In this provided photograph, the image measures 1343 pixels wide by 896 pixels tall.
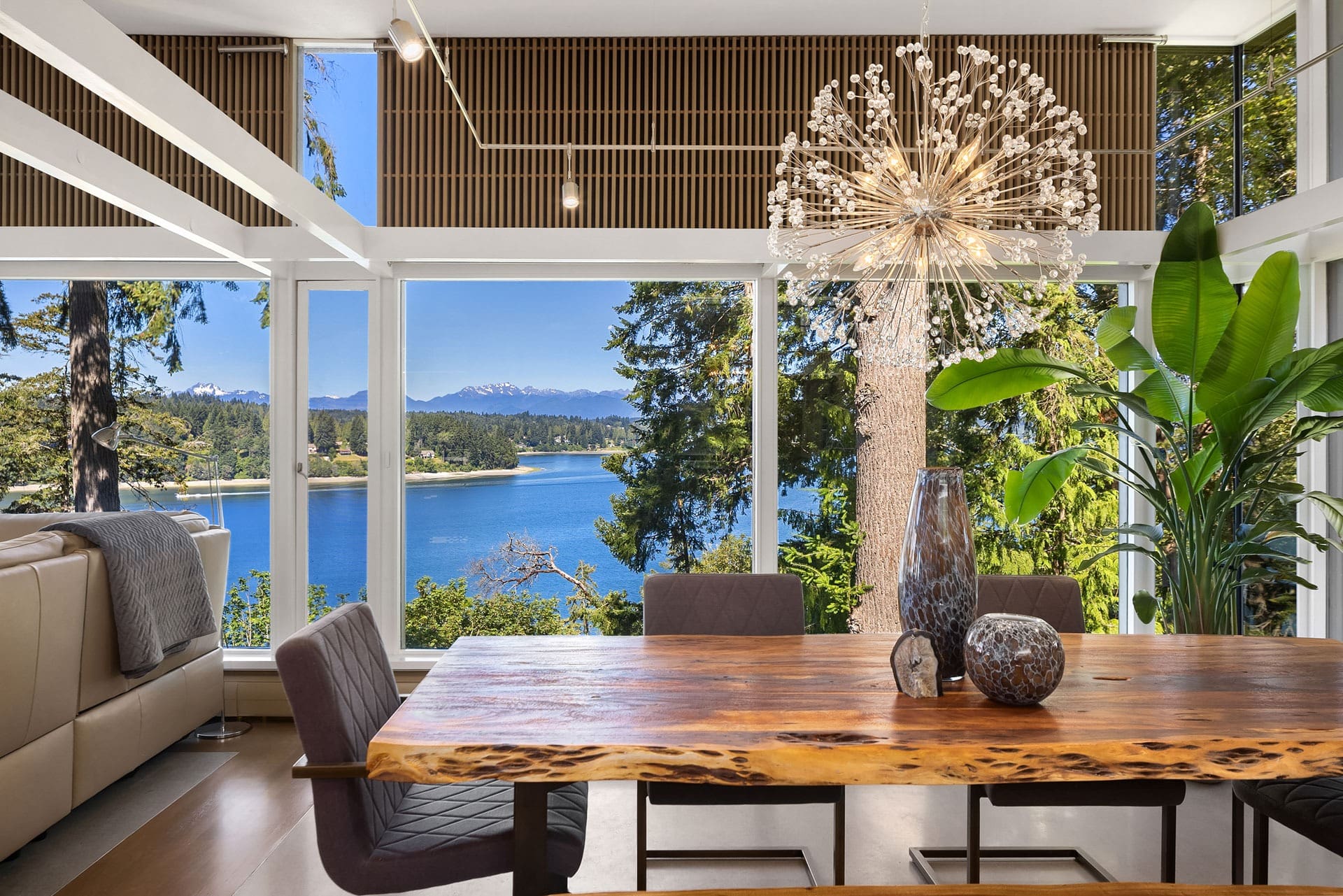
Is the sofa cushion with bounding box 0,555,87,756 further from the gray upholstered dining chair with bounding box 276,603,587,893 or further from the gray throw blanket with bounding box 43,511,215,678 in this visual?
the gray upholstered dining chair with bounding box 276,603,587,893

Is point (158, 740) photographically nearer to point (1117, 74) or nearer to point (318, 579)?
point (318, 579)

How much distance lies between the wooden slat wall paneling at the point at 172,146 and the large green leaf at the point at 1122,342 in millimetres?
3970

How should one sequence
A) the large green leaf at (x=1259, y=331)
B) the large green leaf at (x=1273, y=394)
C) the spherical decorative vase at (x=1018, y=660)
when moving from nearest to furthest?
the spherical decorative vase at (x=1018, y=660) → the large green leaf at (x=1273, y=394) → the large green leaf at (x=1259, y=331)

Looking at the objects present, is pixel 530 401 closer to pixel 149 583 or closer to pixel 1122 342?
pixel 149 583

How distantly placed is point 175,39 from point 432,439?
238 centimetres

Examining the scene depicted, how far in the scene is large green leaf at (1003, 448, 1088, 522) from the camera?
3.65 m

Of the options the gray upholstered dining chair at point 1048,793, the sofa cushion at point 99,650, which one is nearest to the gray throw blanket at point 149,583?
the sofa cushion at point 99,650

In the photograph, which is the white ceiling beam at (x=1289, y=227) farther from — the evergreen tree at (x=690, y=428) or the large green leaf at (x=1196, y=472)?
the evergreen tree at (x=690, y=428)

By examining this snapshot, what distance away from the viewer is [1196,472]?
3.38m

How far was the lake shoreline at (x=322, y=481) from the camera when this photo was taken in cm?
427

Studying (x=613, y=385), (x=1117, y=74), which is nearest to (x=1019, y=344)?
(x=1117, y=74)

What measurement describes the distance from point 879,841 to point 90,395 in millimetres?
4338

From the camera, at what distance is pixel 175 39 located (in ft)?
13.7

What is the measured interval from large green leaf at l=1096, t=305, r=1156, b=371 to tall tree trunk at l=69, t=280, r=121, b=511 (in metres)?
4.87
